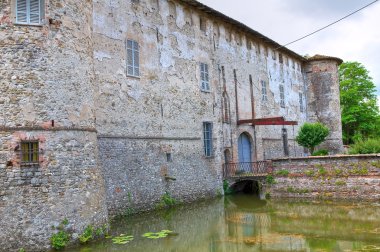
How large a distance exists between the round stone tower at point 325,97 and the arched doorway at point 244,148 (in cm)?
1015

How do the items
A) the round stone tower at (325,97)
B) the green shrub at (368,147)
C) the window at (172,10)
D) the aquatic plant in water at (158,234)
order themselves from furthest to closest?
the round stone tower at (325,97) < the green shrub at (368,147) < the window at (172,10) < the aquatic plant in water at (158,234)

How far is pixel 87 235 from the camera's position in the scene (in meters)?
9.26

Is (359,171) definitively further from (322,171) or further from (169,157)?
(169,157)

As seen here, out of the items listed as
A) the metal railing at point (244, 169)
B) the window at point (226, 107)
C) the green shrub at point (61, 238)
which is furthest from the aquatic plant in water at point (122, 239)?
the window at point (226, 107)

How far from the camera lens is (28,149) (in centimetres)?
888

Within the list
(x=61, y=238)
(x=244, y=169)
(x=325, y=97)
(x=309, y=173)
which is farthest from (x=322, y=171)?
(x=325, y=97)

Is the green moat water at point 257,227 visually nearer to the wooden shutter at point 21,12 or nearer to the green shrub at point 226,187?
the green shrub at point 226,187

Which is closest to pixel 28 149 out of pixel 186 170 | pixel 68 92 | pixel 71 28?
pixel 68 92

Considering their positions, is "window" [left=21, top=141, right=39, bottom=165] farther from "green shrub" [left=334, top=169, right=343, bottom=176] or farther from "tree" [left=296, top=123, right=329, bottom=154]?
"tree" [left=296, top=123, right=329, bottom=154]

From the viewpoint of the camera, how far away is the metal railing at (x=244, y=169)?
1838cm

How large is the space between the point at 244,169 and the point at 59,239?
12.7 metres

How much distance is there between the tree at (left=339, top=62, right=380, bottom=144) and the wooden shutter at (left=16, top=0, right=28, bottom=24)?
101 ft

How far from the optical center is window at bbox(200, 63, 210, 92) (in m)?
18.2

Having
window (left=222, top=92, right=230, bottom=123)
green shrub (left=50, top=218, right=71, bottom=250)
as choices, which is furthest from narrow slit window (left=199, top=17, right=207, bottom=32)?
green shrub (left=50, top=218, right=71, bottom=250)
